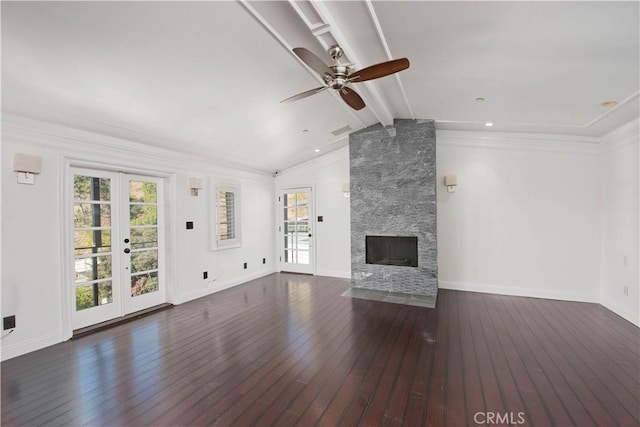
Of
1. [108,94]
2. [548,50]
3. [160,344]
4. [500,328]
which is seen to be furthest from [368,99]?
[160,344]

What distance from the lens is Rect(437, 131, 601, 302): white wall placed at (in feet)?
14.8

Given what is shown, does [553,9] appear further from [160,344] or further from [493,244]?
[160,344]

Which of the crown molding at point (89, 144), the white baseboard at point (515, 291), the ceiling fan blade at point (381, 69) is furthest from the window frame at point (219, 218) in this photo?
the white baseboard at point (515, 291)

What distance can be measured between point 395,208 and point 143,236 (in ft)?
13.8

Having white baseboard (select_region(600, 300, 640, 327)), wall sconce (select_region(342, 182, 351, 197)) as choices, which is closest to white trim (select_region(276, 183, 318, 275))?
wall sconce (select_region(342, 182, 351, 197))

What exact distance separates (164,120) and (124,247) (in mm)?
1950

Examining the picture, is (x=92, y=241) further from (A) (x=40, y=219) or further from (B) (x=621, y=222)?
(B) (x=621, y=222)

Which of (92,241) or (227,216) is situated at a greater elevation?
(227,216)

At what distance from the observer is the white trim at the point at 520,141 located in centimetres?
446

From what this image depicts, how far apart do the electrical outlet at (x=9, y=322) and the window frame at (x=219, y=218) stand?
8.74ft

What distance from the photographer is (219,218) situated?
538 centimetres

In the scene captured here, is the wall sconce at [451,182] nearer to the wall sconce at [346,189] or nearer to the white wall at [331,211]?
the wall sconce at [346,189]

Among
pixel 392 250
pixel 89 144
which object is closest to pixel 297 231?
pixel 392 250

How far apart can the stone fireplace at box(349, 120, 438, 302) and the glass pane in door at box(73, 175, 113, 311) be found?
12.9ft
